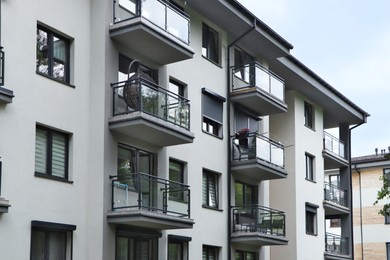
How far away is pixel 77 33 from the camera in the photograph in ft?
60.3

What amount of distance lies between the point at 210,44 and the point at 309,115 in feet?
30.9

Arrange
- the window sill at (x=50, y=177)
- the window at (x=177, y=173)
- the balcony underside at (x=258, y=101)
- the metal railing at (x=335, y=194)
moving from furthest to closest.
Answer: the metal railing at (x=335, y=194), the balcony underside at (x=258, y=101), the window at (x=177, y=173), the window sill at (x=50, y=177)

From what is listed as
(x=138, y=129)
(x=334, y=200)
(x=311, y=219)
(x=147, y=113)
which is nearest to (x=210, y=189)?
(x=138, y=129)

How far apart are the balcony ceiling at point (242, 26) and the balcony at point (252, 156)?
3.55 meters

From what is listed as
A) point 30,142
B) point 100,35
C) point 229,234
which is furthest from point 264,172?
point 30,142

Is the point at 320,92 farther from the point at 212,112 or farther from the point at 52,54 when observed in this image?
the point at 52,54

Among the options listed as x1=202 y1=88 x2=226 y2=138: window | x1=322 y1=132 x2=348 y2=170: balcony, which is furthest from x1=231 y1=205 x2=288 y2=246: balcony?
x1=322 y1=132 x2=348 y2=170: balcony

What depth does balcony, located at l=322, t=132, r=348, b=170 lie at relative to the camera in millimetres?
33763

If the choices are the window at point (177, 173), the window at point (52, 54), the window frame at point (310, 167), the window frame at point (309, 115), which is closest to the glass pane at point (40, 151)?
the window at point (52, 54)

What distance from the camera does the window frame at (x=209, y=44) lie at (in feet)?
A: 79.5

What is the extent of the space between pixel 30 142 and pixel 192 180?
6992 millimetres

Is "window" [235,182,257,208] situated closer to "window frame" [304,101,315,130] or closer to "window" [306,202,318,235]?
"window" [306,202,318,235]

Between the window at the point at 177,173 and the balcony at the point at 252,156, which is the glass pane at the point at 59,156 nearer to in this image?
the window at the point at 177,173

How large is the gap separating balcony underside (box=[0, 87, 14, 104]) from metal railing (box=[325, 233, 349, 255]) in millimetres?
20340
